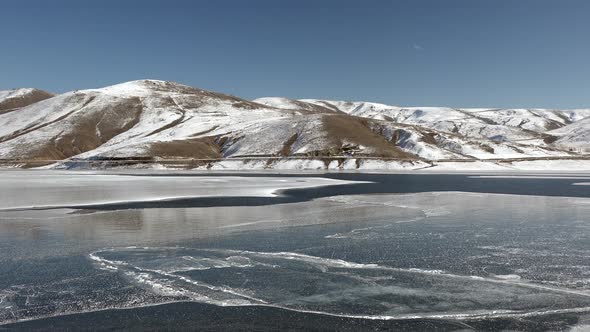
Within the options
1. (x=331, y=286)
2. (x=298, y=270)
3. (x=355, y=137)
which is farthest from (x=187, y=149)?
(x=331, y=286)

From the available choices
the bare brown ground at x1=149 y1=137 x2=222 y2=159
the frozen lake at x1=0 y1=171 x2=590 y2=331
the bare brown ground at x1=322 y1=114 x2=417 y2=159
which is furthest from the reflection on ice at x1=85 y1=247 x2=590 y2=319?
the bare brown ground at x1=149 y1=137 x2=222 y2=159

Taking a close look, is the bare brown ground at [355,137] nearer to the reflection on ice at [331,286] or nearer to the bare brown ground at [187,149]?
the bare brown ground at [187,149]

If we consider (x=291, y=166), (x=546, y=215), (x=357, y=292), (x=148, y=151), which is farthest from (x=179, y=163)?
(x=357, y=292)

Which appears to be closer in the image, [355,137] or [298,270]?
[298,270]

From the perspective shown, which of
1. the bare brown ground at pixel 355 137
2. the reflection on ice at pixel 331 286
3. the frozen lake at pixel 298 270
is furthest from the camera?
the bare brown ground at pixel 355 137

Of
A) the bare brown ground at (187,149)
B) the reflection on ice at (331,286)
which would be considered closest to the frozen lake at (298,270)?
the reflection on ice at (331,286)

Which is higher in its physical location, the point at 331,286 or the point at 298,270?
the point at 298,270

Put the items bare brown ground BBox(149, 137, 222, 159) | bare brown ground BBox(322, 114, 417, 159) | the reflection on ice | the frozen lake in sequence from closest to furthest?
1. the frozen lake
2. the reflection on ice
3. bare brown ground BBox(322, 114, 417, 159)
4. bare brown ground BBox(149, 137, 222, 159)

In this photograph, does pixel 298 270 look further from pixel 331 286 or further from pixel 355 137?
pixel 355 137

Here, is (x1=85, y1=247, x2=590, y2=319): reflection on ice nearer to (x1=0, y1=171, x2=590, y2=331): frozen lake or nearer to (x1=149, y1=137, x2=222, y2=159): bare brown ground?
(x1=0, y1=171, x2=590, y2=331): frozen lake
